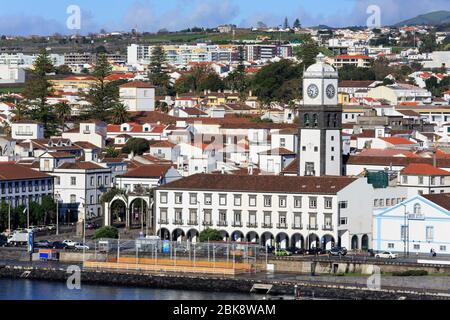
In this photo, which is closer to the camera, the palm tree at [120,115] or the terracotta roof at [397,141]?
the terracotta roof at [397,141]

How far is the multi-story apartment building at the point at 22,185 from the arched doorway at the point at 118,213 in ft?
8.34

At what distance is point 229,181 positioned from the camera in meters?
53.2

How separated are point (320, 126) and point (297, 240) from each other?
230 inches

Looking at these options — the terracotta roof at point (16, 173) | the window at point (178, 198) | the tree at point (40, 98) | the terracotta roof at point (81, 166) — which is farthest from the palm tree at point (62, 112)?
the window at point (178, 198)

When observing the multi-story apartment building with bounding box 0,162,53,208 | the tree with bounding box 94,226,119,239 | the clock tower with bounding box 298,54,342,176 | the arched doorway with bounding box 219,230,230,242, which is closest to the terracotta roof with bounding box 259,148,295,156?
the clock tower with bounding box 298,54,342,176

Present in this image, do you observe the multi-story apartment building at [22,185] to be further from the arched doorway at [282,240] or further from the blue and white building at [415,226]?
the blue and white building at [415,226]

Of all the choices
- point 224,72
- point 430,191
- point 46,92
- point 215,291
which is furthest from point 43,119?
point 224,72

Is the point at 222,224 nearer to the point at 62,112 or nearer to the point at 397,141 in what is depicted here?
the point at 397,141

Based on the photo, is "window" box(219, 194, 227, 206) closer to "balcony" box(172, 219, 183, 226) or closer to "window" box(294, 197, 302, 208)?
"balcony" box(172, 219, 183, 226)

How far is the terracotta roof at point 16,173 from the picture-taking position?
5853cm

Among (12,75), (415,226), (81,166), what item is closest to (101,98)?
(81,166)

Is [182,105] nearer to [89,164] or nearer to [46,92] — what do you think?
[46,92]

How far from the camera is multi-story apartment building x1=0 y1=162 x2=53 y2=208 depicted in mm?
58125

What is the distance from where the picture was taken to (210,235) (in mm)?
51344
